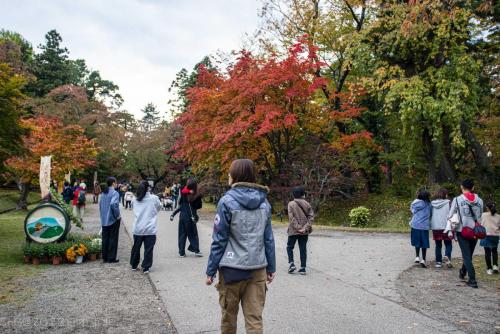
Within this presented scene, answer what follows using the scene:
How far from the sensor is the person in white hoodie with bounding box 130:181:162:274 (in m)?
8.11

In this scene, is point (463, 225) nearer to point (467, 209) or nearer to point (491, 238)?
point (467, 209)

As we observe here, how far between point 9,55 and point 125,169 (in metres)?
16.3

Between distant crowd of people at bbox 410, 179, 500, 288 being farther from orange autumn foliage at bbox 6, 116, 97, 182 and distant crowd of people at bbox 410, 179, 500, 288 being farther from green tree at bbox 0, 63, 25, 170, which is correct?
orange autumn foliage at bbox 6, 116, 97, 182

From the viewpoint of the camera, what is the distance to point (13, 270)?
8.24 metres

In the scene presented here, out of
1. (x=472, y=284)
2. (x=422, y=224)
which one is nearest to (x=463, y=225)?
(x=472, y=284)

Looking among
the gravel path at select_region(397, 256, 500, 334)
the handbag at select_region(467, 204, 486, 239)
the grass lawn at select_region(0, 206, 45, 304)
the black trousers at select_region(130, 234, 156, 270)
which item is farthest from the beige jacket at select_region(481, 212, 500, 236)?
the grass lawn at select_region(0, 206, 45, 304)

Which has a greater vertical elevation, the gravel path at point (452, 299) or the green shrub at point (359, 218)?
the green shrub at point (359, 218)

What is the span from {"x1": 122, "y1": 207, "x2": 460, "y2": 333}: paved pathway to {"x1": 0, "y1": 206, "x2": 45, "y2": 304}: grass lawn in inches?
82.4

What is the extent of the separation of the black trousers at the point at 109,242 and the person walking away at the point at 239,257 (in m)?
6.05

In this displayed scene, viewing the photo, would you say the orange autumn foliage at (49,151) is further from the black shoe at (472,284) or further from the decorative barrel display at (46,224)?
the black shoe at (472,284)

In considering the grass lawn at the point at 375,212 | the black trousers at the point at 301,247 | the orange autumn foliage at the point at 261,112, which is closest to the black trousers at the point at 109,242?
the black trousers at the point at 301,247

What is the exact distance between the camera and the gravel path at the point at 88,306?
16.2ft

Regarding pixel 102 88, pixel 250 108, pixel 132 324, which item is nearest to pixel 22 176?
pixel 250 108

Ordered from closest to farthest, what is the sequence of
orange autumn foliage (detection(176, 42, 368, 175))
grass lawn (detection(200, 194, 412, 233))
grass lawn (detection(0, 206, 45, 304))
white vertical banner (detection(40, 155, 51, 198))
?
grass lawn (detection(0, 206, 45, 304)) < white vertical banner (detection(40, 155, 51, 198)) < orange autumn foliage (detection(176, 42, 368, 175)) < grass lawn (detection(200, 194, 412, 233))
